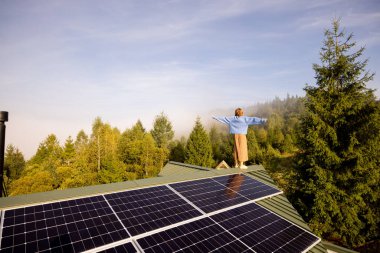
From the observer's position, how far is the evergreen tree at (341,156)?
16609mm

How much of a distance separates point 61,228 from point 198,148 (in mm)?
37126

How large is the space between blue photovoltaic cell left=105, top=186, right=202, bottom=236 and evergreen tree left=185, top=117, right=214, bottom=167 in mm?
33644

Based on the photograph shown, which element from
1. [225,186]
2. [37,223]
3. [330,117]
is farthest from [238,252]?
[330,117]

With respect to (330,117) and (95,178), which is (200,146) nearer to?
(95,178)

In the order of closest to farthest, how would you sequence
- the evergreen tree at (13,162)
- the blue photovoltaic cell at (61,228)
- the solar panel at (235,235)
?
the blue photovoltaic cell at (61,228) → the solar panel at (235,235) → the evergreen tree at (13,162)

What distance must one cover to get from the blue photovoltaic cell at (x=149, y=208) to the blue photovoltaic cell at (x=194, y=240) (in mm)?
322

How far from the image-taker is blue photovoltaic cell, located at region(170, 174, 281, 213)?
758 cm

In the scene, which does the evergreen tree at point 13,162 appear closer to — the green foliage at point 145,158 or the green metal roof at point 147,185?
the green foliage at point 145,158

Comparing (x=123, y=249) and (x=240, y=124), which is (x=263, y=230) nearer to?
(x=123, y=249)

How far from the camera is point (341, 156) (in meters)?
17.7

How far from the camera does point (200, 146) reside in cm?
4203

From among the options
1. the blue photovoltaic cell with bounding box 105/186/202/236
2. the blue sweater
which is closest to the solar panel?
the blue photovoltaic cell with bounding box 105/186/202/236

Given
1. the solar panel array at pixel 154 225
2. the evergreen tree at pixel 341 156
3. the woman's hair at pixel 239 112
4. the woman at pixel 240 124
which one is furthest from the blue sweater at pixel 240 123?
the evergreen tree at pixel 341 156

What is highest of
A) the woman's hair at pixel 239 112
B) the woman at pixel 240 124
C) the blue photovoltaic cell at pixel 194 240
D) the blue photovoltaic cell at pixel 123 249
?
the woman's hair at pixel 239 112
